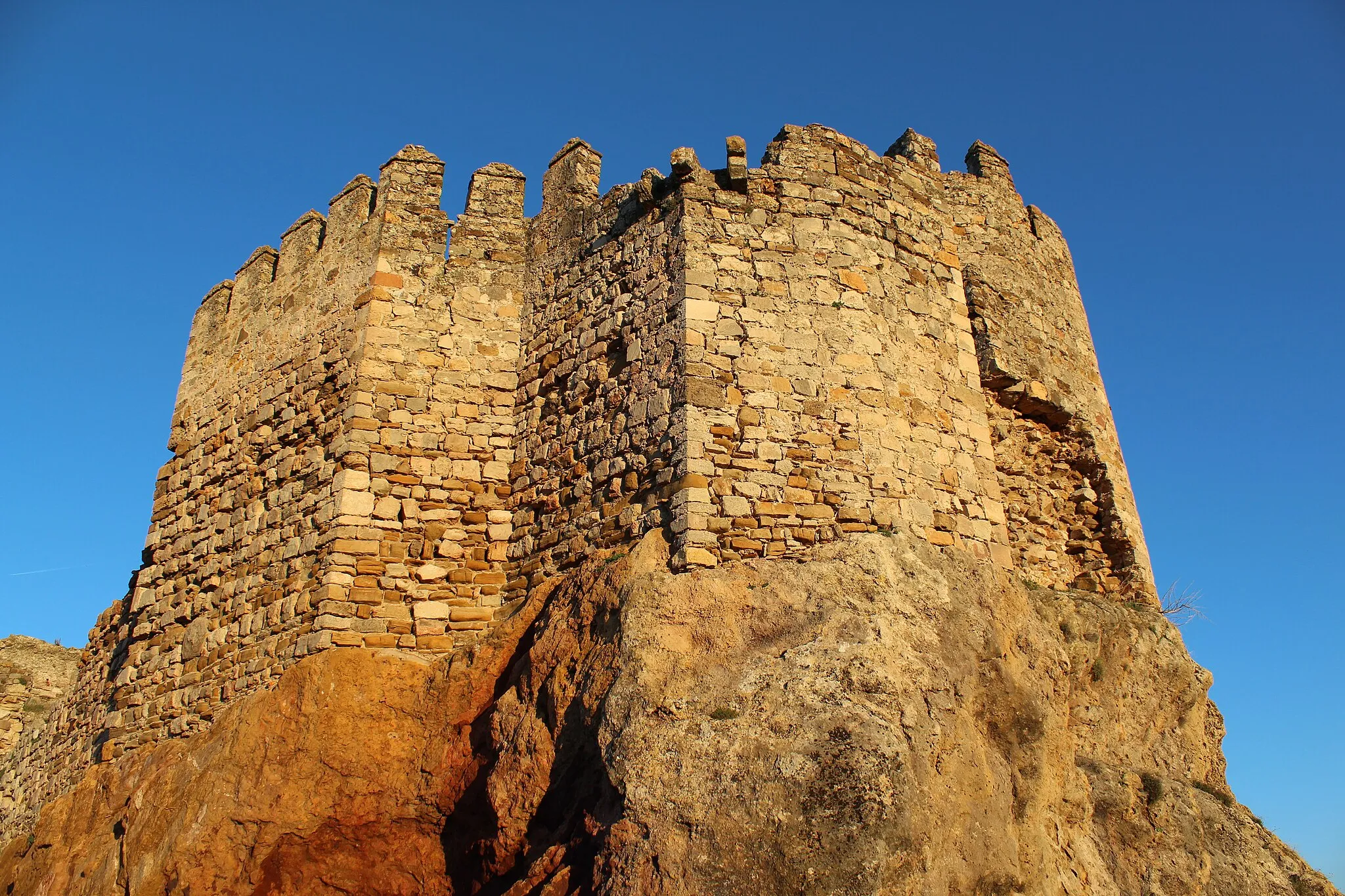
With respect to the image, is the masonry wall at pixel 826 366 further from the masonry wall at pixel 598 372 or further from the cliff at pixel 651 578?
the masonry wall at pixel 598 372

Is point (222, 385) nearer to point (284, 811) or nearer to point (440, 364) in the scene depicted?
point (440, 364)

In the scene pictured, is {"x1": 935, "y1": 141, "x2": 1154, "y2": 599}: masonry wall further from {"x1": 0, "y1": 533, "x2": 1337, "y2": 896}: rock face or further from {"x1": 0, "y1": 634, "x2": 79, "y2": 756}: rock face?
{"x1": 0, "y1": 634, "x2": 79, "y2": 756}: rock face

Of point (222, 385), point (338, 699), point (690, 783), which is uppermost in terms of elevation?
point (222, 385)

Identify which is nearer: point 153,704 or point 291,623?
point 291,623

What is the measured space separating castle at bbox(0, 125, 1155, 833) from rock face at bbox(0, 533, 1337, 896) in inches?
20.7

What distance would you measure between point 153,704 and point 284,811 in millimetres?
2934

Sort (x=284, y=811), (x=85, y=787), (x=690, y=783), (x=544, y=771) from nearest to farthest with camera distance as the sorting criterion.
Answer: (x=690, y=783), (x=544, y=771), (x=284, y=811), (x=85, y=787)

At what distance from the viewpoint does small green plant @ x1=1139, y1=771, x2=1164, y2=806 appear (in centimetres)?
780

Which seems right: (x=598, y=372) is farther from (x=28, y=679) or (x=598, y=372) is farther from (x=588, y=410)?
(x=28, y=679)

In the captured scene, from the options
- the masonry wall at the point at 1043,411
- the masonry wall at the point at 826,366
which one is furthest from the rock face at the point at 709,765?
the masonry wall at the point at 1043,411

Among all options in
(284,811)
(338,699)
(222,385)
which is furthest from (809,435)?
(222,385)

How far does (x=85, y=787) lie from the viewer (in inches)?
346

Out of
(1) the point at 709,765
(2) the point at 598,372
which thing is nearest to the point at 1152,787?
(1) the point at 709,765

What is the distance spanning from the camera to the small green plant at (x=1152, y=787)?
7805 millimetres
